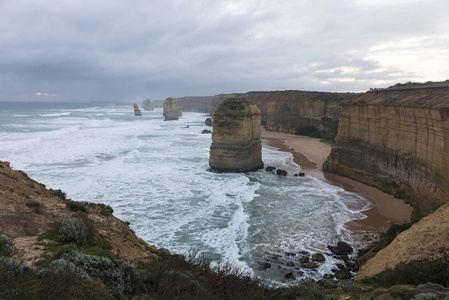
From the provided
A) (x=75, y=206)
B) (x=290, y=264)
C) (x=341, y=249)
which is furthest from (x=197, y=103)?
→ (x=75, y=206)

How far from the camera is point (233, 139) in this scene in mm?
25453

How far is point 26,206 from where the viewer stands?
849 cm

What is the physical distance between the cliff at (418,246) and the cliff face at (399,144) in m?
4.02

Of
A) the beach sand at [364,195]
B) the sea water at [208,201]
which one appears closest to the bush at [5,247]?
the sea water at [208,201]

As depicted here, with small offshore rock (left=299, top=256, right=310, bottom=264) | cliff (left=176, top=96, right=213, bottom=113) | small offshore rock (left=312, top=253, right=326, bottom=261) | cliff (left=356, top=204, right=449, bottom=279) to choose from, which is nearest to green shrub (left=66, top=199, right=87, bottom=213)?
small offshore rock (left=299, top=256, right=310, bottom=264)

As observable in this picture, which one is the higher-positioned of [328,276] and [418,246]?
[418,246]

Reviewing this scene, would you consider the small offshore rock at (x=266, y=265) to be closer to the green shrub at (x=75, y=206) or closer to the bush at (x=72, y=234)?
the bush at (x=72, y=234)

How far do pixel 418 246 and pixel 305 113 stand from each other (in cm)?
4631

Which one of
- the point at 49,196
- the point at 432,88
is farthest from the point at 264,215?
the point at 432,88

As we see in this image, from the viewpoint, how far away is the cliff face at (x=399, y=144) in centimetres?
1438

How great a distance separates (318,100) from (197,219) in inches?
1676

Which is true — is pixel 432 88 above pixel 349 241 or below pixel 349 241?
above

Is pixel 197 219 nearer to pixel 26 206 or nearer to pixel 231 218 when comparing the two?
pixel 231 218

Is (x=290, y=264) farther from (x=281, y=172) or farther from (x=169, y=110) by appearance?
(x=169, y=110)
